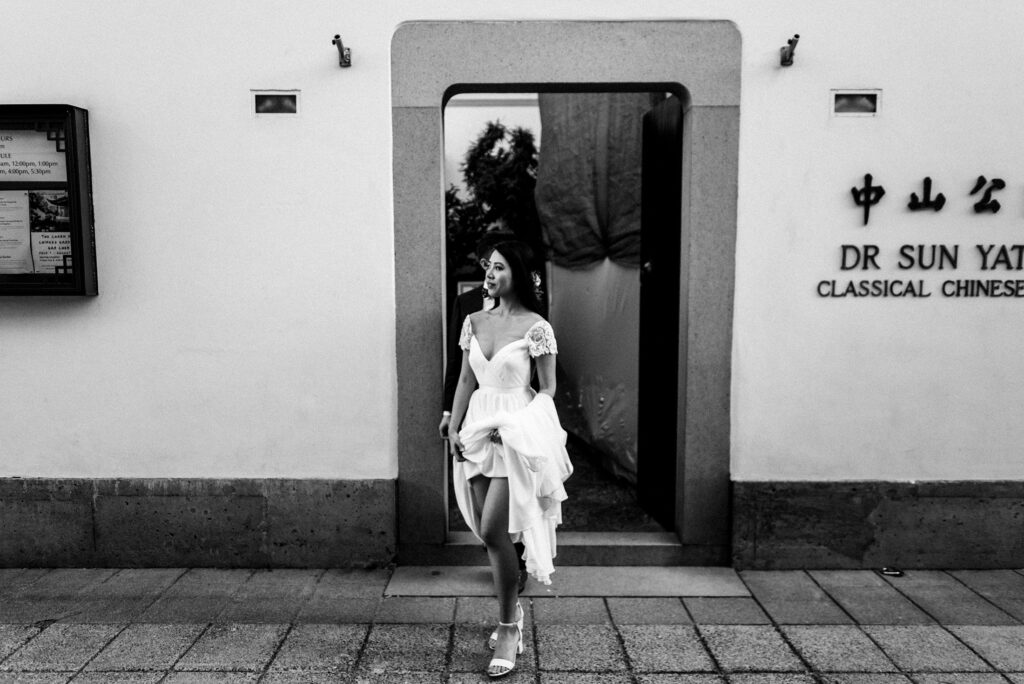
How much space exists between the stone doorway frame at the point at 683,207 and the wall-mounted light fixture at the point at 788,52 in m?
0.25

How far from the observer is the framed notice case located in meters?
4.29

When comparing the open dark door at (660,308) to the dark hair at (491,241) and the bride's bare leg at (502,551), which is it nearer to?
the dark hair at (491,241)

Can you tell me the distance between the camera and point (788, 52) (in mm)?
4219

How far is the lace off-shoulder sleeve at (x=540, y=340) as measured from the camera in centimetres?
360

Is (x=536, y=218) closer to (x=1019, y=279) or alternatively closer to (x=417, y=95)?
(x=417, y=95)

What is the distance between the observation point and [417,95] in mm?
4328

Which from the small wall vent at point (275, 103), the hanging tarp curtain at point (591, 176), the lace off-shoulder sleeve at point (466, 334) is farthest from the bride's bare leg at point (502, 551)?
the hanging tarp curtain at point (591, 176)

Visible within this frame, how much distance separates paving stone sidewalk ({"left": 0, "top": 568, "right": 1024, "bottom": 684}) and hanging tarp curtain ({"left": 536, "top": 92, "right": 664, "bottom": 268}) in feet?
→ 9.35

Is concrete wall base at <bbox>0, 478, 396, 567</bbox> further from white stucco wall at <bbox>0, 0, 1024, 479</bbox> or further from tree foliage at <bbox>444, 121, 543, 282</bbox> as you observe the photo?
tree foliage at <bbox>444, 121, 543, 282</bbox>

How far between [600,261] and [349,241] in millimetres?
2893

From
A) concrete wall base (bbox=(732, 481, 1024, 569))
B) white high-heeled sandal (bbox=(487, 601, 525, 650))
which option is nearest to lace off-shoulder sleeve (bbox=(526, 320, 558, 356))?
white high-heeled sandal (bbox=(487, 601, 525, 650))

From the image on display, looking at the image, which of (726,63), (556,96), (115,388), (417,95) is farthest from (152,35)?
(556,96)

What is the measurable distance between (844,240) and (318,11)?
10.5 ft

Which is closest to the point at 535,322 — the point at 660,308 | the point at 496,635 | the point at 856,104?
the point at 496,635
